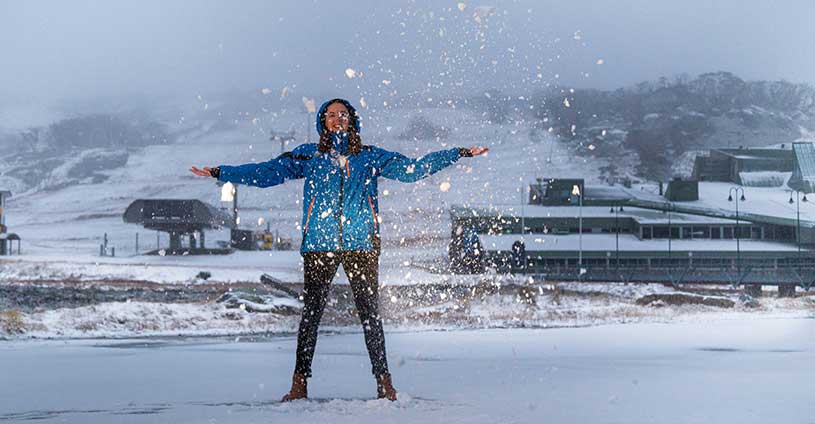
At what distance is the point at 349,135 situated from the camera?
271 inches

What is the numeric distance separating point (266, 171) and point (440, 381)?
8.40 feet

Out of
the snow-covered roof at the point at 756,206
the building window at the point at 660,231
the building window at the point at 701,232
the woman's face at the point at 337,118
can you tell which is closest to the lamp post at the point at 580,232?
the building window at the point at 660,231

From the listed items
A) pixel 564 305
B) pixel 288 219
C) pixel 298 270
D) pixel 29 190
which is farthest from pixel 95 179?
pixel 564 305

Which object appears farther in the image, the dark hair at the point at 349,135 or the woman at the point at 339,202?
the dark hair at the point at 349,135

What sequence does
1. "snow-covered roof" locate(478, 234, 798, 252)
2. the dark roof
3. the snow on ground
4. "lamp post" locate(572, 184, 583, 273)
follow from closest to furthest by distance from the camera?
1. the snow on ground
2. "lamp post" locate(572, 184, 583, 273)
3. "snow-covered roof" locate(478, 234, 798, 252)
4. the dark roof

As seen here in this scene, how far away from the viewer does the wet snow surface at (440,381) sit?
602cm

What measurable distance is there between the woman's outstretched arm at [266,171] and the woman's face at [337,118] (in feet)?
1.07

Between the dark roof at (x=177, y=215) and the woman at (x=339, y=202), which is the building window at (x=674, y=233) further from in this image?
the woman at (x=339, y=202)

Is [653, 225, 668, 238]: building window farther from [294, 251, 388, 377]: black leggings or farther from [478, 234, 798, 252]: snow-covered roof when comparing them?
[294, 251, 388, 377]: black leggings

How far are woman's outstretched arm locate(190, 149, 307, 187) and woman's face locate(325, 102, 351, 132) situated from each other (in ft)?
1.07

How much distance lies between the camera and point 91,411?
6340 millimetres

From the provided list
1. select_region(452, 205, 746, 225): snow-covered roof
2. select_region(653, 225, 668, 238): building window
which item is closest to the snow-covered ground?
select_region(452, 205, 746, 225): snow-covered roof

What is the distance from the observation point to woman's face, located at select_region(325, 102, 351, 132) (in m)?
6.86

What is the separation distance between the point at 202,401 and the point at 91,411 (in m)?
A: 0.82
